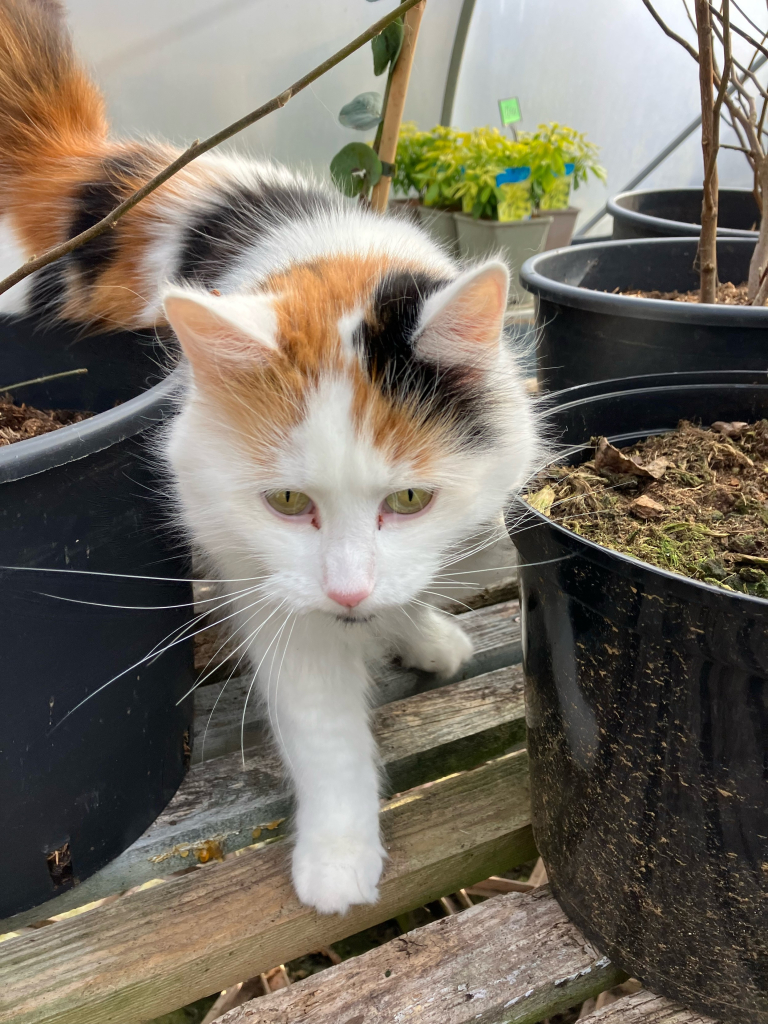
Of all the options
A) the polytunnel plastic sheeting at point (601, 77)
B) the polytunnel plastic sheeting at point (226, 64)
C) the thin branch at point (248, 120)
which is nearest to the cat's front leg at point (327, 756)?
the thin branch at point (248, 120)

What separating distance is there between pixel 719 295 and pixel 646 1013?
1.19 m

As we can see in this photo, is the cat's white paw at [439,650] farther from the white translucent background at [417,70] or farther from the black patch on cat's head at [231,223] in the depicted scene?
the white translucent background at [417,70]

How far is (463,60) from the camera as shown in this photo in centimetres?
271

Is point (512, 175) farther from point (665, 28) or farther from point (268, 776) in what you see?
point (268, 776)

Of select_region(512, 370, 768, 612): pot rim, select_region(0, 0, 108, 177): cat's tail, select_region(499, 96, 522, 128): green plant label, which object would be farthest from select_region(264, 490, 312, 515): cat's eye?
select_region(499, 96, 522, 128): green plant label

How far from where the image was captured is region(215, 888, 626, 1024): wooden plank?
2.64 ft

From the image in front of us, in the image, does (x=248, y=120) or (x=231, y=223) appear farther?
(x=231, y=223)

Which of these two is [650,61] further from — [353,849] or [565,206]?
[353,849]

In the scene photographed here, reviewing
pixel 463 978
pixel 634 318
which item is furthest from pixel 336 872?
pixel 634 318

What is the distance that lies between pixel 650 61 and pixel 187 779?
103 inches

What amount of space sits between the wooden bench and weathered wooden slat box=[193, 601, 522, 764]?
13 millimetres

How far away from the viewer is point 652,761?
2.24ft

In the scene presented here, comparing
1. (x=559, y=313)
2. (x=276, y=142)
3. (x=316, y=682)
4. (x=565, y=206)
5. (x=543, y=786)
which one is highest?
(x=276, y=142)

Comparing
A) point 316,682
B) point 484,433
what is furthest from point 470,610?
point 484,433
